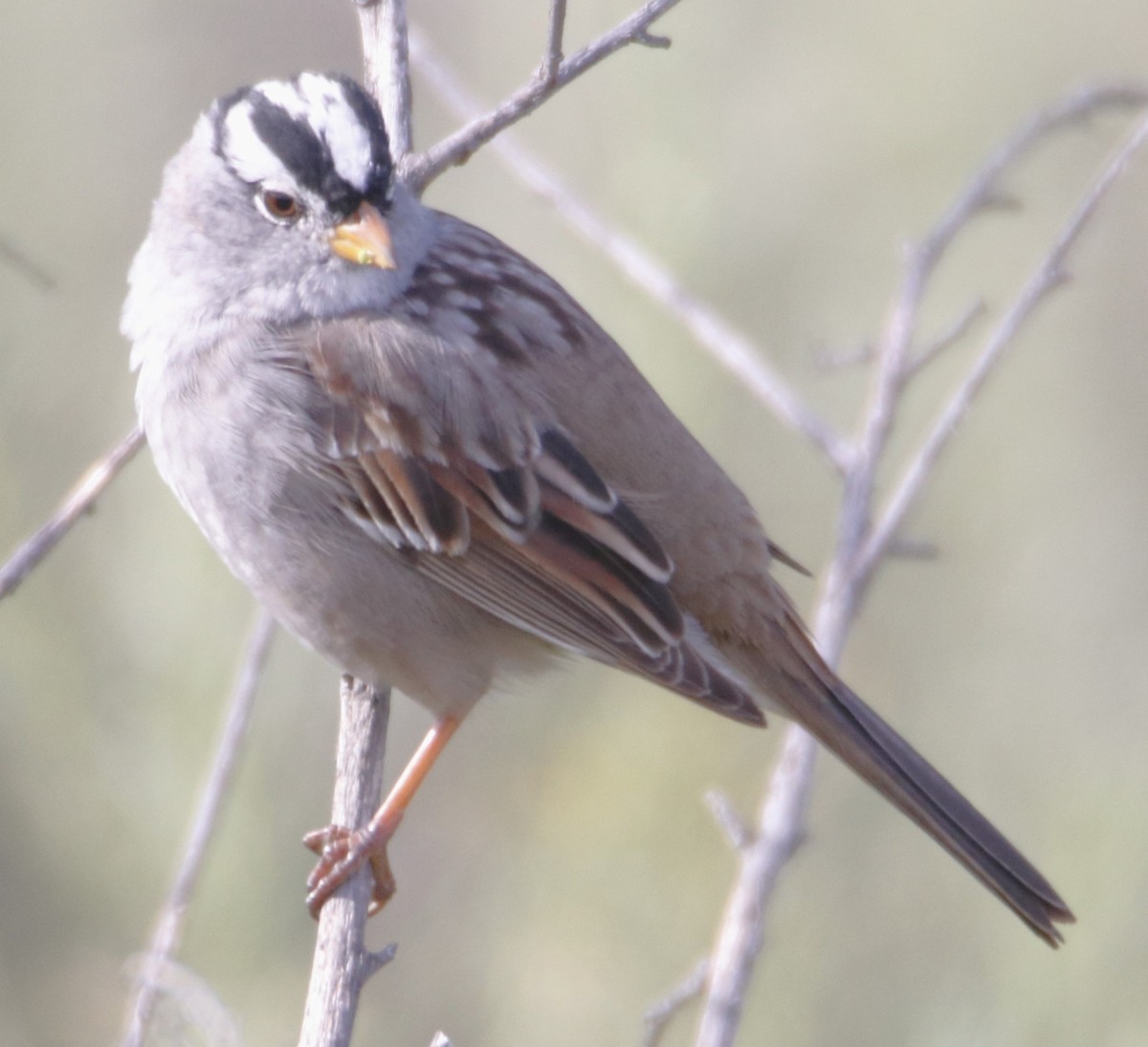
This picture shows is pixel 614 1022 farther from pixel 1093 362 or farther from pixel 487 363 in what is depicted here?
pixel 1093 362

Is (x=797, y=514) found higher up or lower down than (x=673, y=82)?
lower down

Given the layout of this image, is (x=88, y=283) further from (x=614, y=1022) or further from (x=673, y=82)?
(x=614, y=1022)

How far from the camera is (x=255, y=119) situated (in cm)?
355

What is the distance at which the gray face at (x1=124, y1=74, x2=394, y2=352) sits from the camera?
340 centimetres

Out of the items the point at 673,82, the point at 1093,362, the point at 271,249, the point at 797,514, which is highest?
the point at 1093,362

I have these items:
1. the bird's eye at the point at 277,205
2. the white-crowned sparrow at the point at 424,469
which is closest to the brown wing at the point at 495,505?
the white-crowned sparrow at the point at 424,469

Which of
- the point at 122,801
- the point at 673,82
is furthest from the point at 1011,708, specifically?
the point at 122,801

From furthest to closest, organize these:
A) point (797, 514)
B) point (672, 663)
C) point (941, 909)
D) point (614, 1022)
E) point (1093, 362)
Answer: point (1093, 362) < point (797, 514) < point (941, 909) < point (614, 1022) < point (672, 663)

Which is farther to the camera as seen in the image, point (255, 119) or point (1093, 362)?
point (1093, 362)

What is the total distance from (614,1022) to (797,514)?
1674 millimetres

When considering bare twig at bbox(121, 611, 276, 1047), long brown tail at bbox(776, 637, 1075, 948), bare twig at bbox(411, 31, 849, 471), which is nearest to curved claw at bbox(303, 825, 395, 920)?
bare twig at bbox(121, 611, 276, 1047)

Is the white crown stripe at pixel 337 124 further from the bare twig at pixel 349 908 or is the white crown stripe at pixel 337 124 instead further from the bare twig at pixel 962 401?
the bare twig at pixel 962 401

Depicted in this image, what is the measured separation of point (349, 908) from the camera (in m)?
3.42

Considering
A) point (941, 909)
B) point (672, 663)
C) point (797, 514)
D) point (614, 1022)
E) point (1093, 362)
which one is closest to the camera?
point (672, 663)
